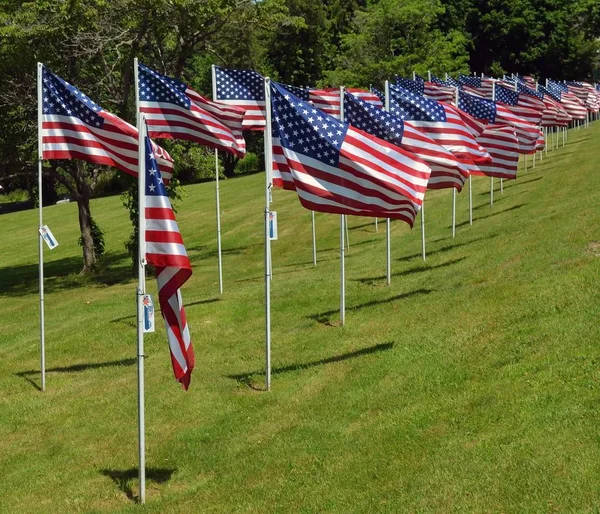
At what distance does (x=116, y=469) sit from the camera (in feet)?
39.8

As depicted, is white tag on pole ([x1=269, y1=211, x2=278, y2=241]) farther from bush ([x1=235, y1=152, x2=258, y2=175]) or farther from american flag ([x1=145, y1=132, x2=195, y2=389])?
bush ([x1=235, y1=152, x2=258, y2=175])

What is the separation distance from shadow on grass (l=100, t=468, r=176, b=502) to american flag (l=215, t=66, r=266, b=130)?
10.2 meters

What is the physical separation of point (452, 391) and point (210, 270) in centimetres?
2118

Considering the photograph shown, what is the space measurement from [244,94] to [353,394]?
9.79 m

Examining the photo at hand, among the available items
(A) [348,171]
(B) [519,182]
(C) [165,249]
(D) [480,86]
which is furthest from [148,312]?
(D) [480,86]

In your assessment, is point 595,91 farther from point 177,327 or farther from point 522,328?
point 177,327

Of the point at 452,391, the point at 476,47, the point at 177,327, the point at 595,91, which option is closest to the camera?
the point at 177,327

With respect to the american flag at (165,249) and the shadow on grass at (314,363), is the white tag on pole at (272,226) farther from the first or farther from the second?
the american flag at (165,249)

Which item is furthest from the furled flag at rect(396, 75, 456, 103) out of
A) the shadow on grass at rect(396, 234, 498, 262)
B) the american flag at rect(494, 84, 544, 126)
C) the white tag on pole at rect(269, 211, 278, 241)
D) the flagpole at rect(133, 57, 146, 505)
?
the flagpole at rect(133, 57, 146, 505)

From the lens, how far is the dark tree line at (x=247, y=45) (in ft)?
98.5

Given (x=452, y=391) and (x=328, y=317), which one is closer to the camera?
(x=452, y=391)

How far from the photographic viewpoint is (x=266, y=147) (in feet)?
45.6

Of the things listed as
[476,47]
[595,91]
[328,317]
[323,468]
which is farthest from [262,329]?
[476,47]

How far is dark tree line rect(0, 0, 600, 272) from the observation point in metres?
30.0
